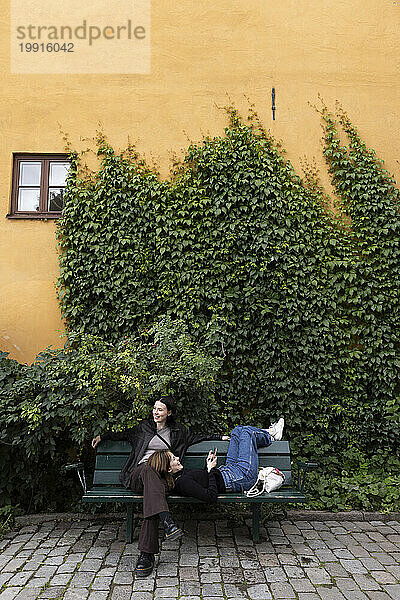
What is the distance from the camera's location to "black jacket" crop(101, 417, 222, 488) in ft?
15.9

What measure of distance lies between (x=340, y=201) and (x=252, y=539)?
440cm

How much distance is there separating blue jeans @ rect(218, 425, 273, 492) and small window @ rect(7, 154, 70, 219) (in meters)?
3.97

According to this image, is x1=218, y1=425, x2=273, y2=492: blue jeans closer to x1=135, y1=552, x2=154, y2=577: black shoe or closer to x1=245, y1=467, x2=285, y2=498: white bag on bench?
x1=245, y1=467, x2=285, y2=498: white bag on bench

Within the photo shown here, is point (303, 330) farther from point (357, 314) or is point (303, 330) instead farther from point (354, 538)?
point (354, 538)

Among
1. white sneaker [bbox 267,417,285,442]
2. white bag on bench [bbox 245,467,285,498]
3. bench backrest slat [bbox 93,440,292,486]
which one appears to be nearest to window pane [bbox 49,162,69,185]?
bench backrest slat [bbox 93,440,292,486]

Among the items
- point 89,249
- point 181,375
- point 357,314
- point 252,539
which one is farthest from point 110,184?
point 252,539

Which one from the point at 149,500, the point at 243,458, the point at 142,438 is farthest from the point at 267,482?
the point at 142,438

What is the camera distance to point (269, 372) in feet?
21.6

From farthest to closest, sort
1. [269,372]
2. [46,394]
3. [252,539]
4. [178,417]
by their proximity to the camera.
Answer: [269,372]
[178,417]
[46,394]
[252,539]

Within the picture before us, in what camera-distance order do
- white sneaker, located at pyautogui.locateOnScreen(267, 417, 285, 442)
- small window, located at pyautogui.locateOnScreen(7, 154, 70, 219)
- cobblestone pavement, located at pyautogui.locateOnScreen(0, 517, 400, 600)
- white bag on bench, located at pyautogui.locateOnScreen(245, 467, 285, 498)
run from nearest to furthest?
cobblestone pavement, located at pyautogui.locateOnScreen(0, 517, 400, 600) < white bag on bench, located at pyautogui.locateOnScreen(245, 467, 285, 498) < white sneaker, located at pyautogui.locateOnScreen(267, 417, 285, 442) < small window, located at pyautogui.locateOnScreen(7, 154, 70, 219)

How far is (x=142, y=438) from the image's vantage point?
4.92m

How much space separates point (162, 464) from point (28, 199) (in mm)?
4281

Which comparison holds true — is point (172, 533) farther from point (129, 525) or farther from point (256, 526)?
point (256, 526)

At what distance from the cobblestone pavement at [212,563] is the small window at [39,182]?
403cm
